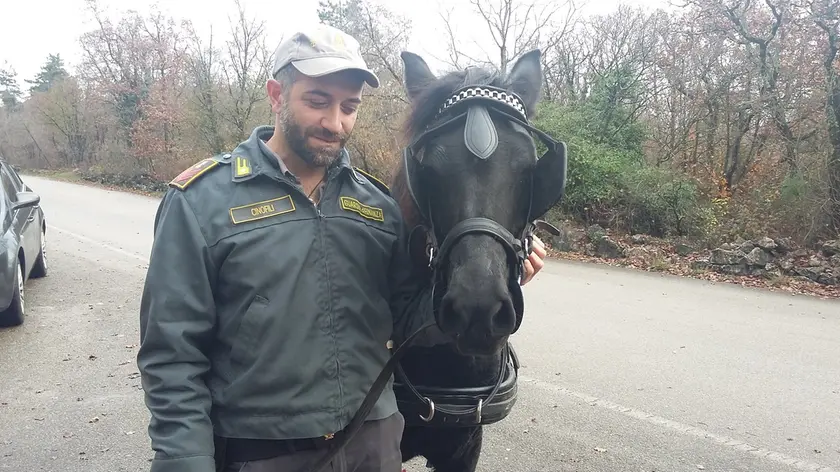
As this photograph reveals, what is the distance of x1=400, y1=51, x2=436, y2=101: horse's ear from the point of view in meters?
2.33

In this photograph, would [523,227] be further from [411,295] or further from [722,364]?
[722,364]

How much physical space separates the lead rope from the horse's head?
241 millimetres

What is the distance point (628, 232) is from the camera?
12.9 metres

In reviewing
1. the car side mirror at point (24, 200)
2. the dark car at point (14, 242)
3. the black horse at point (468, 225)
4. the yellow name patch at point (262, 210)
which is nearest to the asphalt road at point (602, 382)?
the dark car at point (14, 242)

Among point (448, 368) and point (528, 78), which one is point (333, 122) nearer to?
point (528, 78)

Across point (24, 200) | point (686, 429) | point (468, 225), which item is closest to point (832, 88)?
point (686, 429)

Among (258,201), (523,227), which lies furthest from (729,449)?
(258,201)

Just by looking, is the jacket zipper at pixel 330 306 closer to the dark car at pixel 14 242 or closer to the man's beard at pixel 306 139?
the man's beard at pixel 306 139

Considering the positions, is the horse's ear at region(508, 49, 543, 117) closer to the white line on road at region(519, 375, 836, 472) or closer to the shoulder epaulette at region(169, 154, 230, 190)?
the shoulder epaulette at region(169, 154, 230, 190)

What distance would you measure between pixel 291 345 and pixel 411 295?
499 millimetres

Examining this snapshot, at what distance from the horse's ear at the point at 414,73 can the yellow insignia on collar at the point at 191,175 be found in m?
0.86

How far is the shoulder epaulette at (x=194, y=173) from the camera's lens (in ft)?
5.61

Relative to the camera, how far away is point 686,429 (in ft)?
13.6

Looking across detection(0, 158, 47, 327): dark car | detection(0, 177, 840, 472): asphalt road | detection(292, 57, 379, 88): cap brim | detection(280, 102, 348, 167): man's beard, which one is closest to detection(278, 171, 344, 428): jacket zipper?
detection(280, 102, 348, 167): man's beard
